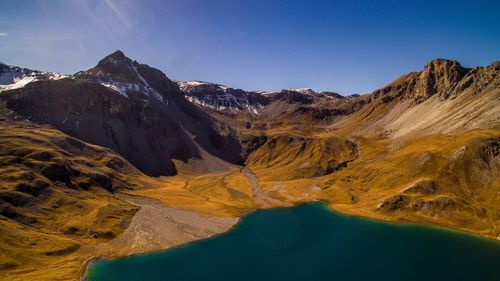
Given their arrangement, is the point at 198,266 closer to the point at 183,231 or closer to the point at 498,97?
the point at 183,231

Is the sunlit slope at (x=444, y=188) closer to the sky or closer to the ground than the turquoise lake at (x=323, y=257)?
closer to the sky

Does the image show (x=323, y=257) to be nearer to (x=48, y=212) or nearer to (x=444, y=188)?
(x=444, y=188)

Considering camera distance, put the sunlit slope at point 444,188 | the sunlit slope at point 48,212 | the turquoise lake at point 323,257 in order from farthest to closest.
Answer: the sunlit slope at point 444,188 < the sunlit slope at point 48,212 < the turquoise lake at point 323,257

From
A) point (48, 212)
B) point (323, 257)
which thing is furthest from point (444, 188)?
point (48, 212)

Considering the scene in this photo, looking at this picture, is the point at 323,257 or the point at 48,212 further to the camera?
the point at 48,212

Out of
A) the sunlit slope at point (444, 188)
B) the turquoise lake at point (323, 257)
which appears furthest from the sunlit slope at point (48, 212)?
the sunlit slope at point (444, 188)

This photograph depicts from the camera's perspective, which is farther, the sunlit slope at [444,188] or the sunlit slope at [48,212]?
the sunlit slope at [444,188]

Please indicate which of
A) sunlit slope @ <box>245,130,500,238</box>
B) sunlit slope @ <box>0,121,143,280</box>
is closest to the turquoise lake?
sunlit slope @ <box>245,130,500,238</box>

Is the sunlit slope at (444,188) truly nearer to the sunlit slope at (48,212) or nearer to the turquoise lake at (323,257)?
the turquoise lake at (323,257)

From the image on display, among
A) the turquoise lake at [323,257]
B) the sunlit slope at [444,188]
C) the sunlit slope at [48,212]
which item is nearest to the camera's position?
the turquoise lake at [323,257]
